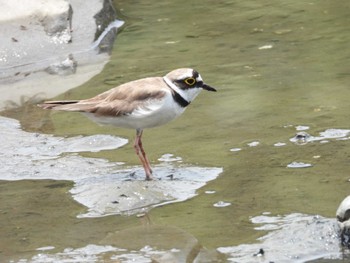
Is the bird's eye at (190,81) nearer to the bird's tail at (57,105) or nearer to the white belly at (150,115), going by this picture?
the white belly at (150,115)

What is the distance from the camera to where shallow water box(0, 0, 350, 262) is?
658cm

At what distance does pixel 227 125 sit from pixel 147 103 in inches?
60.3

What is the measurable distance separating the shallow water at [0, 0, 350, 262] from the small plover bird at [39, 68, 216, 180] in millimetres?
568

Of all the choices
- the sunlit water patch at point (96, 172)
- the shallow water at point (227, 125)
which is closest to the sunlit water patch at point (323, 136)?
the shallow water at point (227, 125)

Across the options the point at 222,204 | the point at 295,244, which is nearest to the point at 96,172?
the point at 222,204

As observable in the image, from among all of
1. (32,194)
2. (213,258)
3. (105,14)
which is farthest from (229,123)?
(105,14)

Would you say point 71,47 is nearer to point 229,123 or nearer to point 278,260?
point 229,123

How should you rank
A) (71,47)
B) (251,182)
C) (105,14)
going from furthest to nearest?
(105,14)
(71,47)
(251,182)

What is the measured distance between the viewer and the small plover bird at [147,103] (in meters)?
7.25

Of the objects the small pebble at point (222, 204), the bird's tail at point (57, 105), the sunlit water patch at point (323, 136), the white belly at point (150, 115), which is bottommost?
the sunlit water patch at point (323, 136)

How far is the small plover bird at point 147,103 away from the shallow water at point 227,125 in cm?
57

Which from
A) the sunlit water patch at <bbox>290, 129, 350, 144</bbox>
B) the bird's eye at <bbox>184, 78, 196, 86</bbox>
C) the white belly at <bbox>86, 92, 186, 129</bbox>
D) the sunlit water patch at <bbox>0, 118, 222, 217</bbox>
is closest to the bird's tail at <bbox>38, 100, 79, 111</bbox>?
the white belly at <bbox>86, 92, 186, 129</bbox>

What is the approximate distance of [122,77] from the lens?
408 inches

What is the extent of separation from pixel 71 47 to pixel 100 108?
4311 mm
